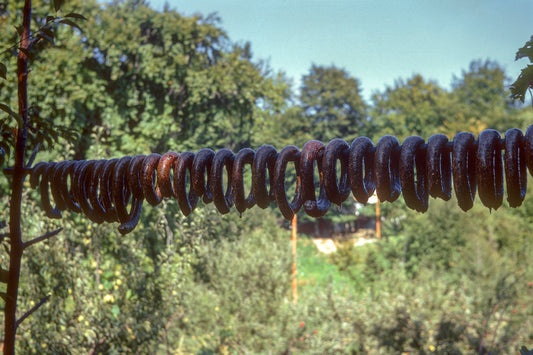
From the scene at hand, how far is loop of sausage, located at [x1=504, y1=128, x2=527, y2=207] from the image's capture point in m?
0.82

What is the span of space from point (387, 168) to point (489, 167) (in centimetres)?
19

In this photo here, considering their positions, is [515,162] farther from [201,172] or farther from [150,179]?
[150,179]

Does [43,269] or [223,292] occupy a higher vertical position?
[43,269]

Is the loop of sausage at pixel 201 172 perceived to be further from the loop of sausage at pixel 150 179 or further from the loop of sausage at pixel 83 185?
the loop of sausage at pixel 83 185

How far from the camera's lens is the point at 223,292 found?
965 centimetres

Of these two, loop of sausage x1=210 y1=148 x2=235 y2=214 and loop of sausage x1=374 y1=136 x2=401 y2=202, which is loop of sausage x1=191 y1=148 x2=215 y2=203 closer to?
loop of sausage x1=210 y1=148 x2=235 y2=214

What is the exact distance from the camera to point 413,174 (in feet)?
2.94

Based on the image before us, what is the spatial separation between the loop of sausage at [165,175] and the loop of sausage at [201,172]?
0.07 metres

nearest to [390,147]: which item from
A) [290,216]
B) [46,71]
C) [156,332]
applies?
[290,216]

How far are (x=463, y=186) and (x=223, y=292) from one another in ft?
30.2

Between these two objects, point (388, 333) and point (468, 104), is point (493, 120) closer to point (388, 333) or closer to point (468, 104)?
point (468, 104)

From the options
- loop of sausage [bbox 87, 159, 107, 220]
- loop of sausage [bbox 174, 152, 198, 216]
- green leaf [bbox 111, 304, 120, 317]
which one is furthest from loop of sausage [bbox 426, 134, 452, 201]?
green leaf [bbox 111, 304, 120, 317]

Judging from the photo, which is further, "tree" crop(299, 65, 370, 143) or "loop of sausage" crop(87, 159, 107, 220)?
"tree" crop(299, 65, 370, 143)

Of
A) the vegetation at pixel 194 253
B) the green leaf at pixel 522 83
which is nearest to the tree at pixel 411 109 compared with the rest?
the vegetation at pixel 194 253
